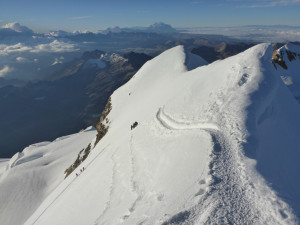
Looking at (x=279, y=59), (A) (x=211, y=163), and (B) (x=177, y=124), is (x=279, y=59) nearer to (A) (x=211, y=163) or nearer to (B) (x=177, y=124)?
(B) (x=177, y=124)

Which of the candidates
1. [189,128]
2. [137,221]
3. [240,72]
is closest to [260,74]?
[240,72]

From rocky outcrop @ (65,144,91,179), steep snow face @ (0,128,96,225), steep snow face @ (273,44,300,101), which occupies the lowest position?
steep snow face @ (0,128,96,225)

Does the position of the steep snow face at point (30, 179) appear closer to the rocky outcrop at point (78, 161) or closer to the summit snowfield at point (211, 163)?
the rocky outcrop at point (78, 161)

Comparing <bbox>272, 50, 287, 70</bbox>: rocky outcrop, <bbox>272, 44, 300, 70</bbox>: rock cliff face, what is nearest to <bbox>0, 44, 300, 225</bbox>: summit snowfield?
<bbox>272, 50, 287, 70</bbox>: rocky outcrop

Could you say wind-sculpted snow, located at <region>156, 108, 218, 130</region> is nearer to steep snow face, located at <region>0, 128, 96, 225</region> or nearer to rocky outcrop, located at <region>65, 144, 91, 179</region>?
rocky outcrop, located at <region>65, 144, 91, 179</region>

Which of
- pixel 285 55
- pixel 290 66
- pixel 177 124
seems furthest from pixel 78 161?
pixel 285 55
